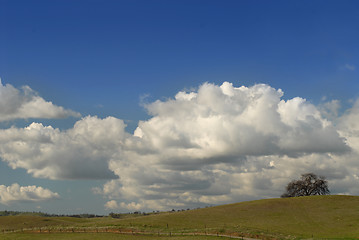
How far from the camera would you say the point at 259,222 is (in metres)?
85.1

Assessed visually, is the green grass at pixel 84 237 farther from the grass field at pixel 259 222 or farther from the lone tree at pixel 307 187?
the lone tree at pixel 307 187

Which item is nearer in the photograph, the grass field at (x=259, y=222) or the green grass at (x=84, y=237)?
the green grass at (x=84, y=237)

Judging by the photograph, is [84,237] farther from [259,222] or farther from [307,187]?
[307,187]

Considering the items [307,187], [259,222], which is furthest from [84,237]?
[307,187]

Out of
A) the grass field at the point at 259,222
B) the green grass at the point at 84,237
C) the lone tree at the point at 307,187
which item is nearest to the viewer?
the green grass at the point at 84,237

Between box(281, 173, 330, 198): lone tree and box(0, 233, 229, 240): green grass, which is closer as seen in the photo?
box(0, 233, 229, 240): green grass

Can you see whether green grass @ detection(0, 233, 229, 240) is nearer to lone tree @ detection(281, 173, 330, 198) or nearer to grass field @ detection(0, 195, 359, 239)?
grass field @ detection(0, 195, 359, 239)

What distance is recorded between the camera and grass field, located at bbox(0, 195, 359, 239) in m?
73.0

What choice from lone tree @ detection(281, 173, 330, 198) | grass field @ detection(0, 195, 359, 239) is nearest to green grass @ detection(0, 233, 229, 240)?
grass field @ detection(0, 195, 359, 239)

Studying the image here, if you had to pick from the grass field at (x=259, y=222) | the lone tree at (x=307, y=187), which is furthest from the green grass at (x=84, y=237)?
the lone tree at (x=307, y=187)

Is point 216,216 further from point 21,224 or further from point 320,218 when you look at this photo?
point 21,224

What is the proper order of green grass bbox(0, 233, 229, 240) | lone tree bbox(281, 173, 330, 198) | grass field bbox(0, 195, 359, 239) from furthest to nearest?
lone tree bbox(281, 173, 330, 198) < grass field bbox(0, 195, 359, 239) < green grass bbox(0, 233, 229, 240)

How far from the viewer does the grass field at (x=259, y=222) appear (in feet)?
240

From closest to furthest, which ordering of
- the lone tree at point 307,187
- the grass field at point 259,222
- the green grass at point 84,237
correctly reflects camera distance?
1. the green grass at point 84,237
2. the grass field at point 259,222
3. the lone tree at point 307,187
